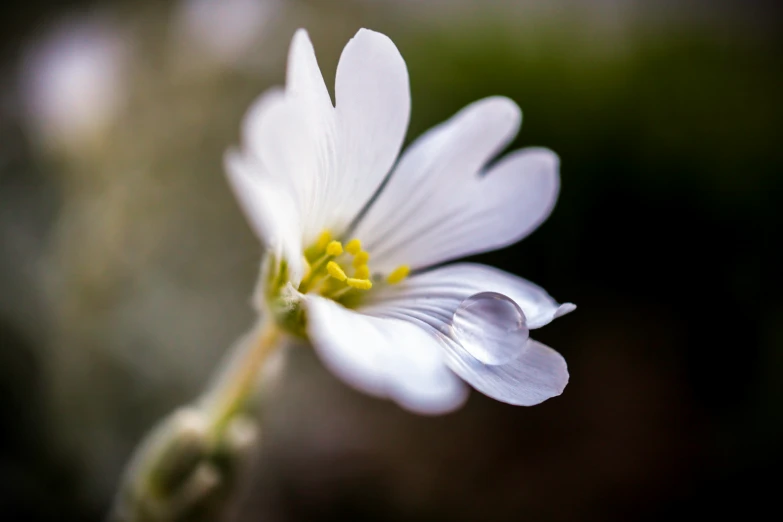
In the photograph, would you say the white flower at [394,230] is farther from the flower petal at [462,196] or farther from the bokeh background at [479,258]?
the bokeh background at [479,258]

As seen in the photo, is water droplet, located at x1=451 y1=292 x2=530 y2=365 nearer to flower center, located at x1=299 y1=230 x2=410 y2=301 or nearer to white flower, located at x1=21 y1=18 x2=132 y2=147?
flower center, located at x1=299 y1=230 x2=410 y2=301

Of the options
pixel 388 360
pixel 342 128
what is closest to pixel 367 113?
pixel 342 128

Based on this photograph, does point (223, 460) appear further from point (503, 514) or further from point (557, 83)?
point (557, 83)

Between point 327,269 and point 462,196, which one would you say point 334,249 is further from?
point 462,196

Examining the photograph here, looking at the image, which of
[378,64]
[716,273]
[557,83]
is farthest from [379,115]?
[716,273]

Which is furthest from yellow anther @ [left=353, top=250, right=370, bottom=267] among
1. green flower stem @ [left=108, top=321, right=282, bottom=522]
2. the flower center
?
green flower stem @ [left=108, top=321, right=282, bottom=522]

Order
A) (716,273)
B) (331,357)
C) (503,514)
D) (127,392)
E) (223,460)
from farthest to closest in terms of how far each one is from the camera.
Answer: (716,273), (503,514), (127,392), (223,460), (331,357)
